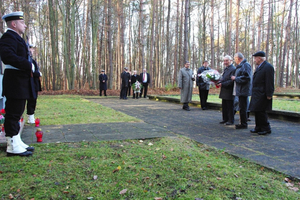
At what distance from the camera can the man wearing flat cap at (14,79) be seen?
3.69m

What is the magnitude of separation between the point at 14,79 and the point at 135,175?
2.32 m

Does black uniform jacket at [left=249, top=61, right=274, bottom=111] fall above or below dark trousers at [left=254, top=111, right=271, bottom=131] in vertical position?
above

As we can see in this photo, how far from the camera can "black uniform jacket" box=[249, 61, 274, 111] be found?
5.66 m

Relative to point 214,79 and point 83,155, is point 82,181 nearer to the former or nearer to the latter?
point 83,155

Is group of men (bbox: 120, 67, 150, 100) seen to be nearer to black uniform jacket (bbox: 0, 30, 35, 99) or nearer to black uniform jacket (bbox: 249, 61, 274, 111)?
black uniform jacket (bbox: 249, 61, 274, 111)

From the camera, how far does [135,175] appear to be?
10.4 ft

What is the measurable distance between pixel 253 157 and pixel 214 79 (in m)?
3.99

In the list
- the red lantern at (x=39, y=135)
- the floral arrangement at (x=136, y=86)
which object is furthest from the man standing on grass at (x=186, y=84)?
the floral arrangement at (x=136, y=86)

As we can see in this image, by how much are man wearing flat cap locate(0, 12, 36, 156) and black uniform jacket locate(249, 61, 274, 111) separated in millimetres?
4719

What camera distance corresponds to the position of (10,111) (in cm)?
374

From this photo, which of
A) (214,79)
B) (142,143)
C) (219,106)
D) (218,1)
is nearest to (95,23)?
(218,1)

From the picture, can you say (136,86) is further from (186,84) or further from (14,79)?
(14,79)

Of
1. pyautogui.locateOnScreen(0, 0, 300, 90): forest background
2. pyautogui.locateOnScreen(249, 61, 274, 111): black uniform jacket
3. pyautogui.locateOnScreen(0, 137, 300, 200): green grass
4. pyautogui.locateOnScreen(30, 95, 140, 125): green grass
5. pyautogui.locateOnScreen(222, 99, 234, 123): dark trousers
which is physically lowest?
pyautogui.locateOnScreen(0, 137, 300, 200): green grass

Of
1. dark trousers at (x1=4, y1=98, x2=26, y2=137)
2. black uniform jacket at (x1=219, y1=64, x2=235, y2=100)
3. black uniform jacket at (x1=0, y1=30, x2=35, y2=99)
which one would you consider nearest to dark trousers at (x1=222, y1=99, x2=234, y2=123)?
black uniform jacket at (x1=219, y1=64, x2=235, y2=100)
